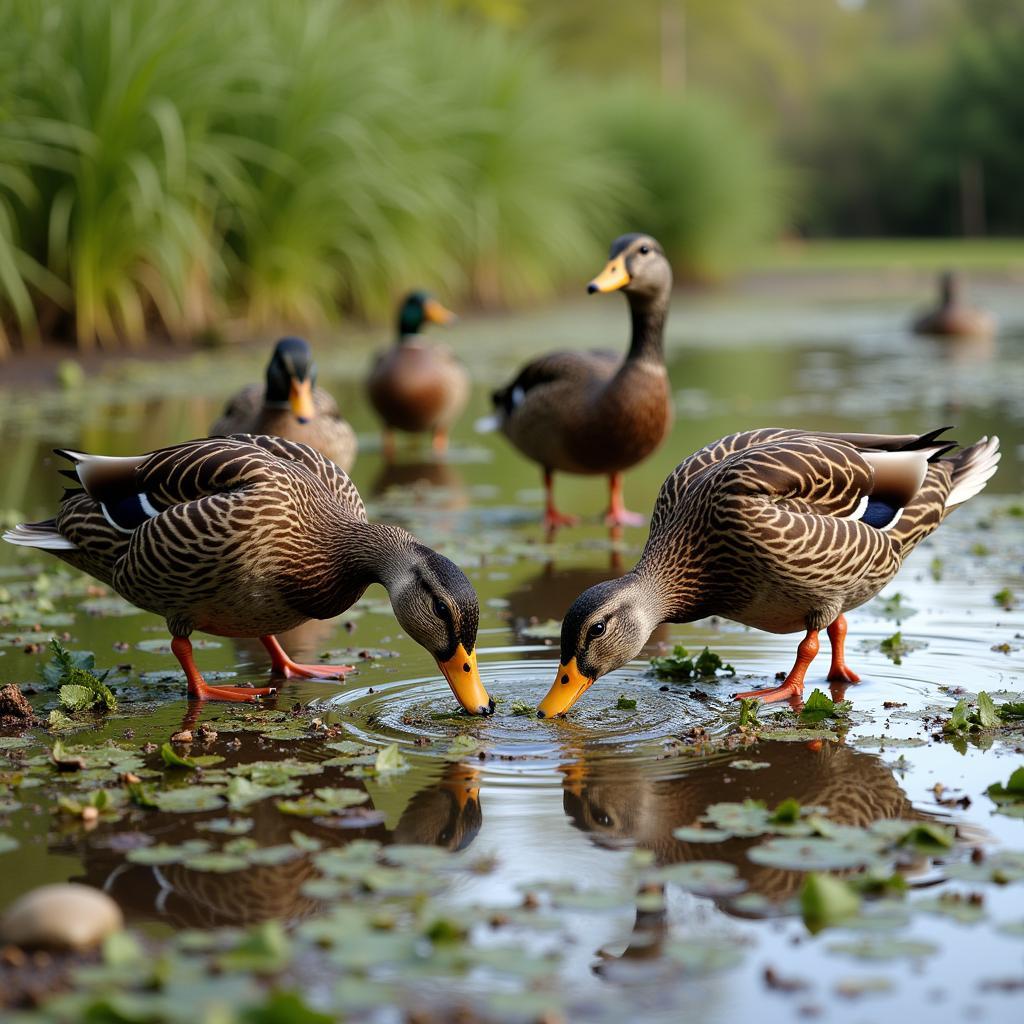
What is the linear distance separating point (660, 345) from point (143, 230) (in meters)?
7.03

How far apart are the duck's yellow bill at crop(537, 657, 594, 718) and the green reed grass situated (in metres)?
8.61

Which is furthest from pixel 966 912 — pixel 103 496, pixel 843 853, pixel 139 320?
pixel 139 320

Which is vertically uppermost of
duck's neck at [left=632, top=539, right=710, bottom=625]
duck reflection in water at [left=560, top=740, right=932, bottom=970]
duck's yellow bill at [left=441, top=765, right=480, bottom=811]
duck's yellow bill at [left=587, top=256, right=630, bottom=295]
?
duck's yellow bill at [left=587, top=256, right=630, bottom=295]

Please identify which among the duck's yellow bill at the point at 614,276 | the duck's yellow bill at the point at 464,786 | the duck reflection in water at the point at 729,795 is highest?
the duck's yellow bill at the point at 614,276

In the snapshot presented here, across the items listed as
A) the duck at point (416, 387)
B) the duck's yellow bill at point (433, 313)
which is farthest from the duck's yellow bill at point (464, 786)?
the duck's yellow bill at point (433, 313)

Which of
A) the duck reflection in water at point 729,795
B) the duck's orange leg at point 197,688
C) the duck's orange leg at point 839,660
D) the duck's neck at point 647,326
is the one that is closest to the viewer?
the duck reflection in water at point 729,795

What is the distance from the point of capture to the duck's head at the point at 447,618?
4379 millimetres

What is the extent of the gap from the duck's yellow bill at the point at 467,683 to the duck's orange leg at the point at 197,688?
763 mm

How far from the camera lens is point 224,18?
1461 cm

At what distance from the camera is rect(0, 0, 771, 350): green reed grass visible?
13.1 metres

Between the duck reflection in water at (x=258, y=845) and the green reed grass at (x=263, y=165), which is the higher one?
the green reed grass at (x=263, y=165)

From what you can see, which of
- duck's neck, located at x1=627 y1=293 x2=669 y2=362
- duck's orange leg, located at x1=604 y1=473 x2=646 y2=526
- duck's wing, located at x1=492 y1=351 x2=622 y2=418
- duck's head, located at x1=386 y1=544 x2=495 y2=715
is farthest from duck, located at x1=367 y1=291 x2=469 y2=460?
duck's head, located at x1=386 y1=544 x2=495 y2=715

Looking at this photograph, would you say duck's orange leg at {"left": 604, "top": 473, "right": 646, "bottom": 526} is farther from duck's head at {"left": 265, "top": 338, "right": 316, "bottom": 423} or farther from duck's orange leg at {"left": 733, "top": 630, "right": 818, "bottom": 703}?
duck's orange leg at {"left": 733, "top": 630, "right": 818, "bottom": 703}

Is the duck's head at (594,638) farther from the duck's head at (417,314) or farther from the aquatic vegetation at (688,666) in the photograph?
the duck's head at (417,314)
